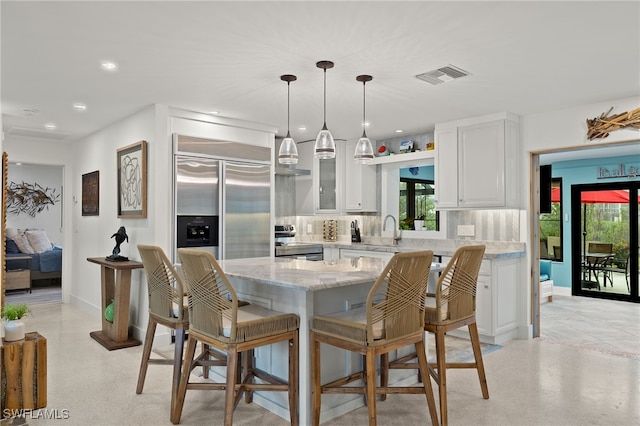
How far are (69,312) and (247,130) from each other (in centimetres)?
344

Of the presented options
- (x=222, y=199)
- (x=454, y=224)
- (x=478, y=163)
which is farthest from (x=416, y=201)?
(x=222, y=199)

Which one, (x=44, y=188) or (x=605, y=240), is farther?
(x=44, y=188)

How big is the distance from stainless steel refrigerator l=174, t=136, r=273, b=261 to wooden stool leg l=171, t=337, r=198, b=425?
1.91 meters

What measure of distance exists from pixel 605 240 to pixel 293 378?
260 inches

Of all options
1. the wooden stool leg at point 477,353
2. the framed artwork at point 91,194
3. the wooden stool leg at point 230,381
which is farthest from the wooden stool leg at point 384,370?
the framed artwork at point 91,194

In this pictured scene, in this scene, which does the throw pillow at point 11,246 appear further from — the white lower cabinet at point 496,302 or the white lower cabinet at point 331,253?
the white lower cabinet at point 496,302

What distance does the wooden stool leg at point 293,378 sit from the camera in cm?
251

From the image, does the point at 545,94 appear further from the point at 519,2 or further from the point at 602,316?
the point at 602,316

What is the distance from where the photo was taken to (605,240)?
715 centimetres

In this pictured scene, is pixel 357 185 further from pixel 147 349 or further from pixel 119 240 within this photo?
pixel 147 349

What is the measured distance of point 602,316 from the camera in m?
5.81

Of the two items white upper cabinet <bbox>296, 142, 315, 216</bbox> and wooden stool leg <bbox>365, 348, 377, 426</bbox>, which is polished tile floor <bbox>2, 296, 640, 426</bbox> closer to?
wooden stool leg <bbox>365, 348, 377, 426</bbox>

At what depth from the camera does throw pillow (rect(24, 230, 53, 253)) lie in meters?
8.24

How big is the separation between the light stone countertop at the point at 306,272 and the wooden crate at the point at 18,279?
5959 mm
